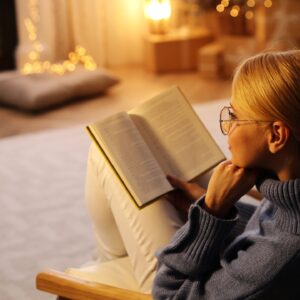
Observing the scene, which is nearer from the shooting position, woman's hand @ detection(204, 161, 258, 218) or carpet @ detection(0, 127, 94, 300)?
woman's hand @ detection(204, 161, 258, 218)

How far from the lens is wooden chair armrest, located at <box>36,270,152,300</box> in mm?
1173

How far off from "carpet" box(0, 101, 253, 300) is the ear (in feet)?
3.73

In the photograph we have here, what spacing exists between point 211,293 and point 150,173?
0.39 m

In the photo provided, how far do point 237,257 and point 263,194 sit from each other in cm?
11

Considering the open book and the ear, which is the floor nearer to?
the open book

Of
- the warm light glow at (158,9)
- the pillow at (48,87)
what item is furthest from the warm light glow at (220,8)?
the pillow at (48,87)

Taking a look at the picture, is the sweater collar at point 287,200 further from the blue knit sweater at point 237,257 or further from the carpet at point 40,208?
the carpet at point 40,208

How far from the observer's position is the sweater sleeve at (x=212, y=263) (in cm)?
99

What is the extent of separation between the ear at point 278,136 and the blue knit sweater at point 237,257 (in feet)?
0.18

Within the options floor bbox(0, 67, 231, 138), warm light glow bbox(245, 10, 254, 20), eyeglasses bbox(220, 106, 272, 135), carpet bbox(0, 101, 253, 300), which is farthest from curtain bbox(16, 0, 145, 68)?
eyeglasses bbox(220, 106, 272, 135)

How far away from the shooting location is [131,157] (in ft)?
4.55

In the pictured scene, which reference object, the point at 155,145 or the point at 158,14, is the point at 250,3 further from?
the point at 155,145

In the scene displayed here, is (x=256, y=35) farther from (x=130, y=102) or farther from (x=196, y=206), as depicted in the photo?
(x=196, y=206)

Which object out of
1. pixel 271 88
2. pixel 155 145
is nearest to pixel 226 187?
pixel 271 88
